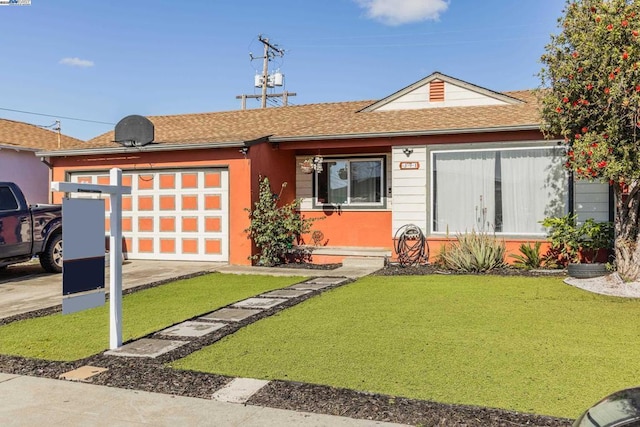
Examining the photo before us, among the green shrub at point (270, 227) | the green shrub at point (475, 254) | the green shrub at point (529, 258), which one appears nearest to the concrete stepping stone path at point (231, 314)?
the green shrub at point (270, 227)

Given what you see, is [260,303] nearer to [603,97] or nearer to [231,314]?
[231,314]

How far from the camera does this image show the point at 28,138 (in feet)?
58.4

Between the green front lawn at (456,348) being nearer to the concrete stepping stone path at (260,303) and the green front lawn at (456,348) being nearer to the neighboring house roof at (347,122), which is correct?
the concrete stepping stone path at (260,303)

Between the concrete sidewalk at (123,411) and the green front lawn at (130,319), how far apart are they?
1010 millimetres

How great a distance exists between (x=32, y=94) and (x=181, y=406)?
88.3 feet

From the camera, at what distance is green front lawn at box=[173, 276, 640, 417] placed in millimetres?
4094

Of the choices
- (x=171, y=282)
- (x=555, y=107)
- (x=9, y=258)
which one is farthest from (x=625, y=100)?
(x=9, y=258)

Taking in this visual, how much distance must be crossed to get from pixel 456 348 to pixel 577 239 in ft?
19.6

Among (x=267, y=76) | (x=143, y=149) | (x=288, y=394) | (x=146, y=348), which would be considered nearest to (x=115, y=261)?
(x=146, y=348)

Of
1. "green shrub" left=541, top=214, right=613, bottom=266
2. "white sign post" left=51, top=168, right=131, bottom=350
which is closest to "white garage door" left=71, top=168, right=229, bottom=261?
"white sign post" left=51, top=168, right=131, bottom=350

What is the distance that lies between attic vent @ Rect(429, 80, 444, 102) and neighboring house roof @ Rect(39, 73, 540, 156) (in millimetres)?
121

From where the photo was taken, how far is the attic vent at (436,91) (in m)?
13.3

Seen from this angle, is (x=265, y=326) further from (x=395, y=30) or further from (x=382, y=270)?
(x=395, y=30)

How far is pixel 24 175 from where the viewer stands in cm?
1670
